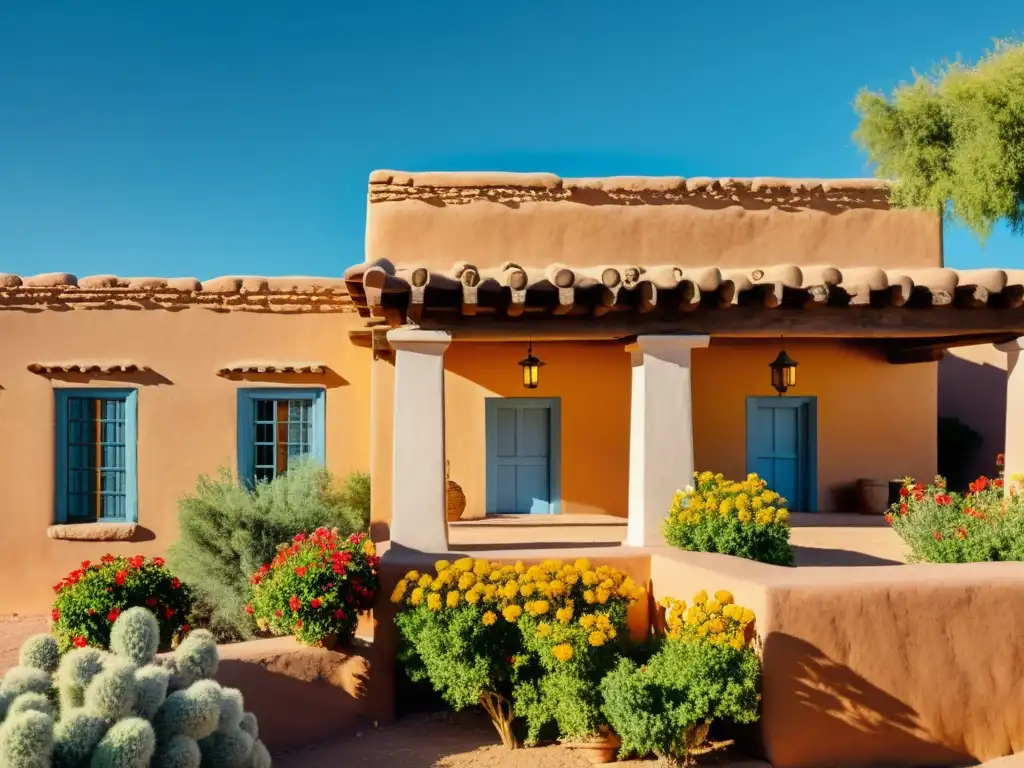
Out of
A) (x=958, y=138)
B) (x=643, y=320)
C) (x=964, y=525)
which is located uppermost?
(x=958, y=138)

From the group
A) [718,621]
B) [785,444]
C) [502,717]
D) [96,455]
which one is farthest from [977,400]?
[96,455]

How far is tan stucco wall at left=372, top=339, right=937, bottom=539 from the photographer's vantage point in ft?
35.4

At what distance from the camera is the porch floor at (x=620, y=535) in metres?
7.95

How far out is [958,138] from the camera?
923 cm

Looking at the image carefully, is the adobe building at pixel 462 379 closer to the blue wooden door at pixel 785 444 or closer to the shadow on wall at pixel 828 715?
the blue wooden door at pixel 785 444

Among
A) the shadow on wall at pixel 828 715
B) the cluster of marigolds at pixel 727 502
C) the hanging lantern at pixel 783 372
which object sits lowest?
the shadow on wall at pixel 828 715

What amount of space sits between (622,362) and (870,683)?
5888 millimetres

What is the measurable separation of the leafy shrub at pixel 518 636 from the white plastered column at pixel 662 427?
107cm

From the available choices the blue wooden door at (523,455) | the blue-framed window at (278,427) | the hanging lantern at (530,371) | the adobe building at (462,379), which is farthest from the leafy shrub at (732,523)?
the blue-framed window at (278,427)

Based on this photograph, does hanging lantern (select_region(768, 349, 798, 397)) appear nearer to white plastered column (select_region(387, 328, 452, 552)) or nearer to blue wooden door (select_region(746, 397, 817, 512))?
blue wooden door (select_region(746, 397, 817, 512))

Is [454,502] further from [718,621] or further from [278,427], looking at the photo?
[718,621]

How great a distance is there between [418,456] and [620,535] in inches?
113

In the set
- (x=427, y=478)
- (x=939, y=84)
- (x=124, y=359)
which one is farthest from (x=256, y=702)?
(x=939, y=84)

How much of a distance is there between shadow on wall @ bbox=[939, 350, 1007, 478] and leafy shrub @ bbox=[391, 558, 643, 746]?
30.7 ft
